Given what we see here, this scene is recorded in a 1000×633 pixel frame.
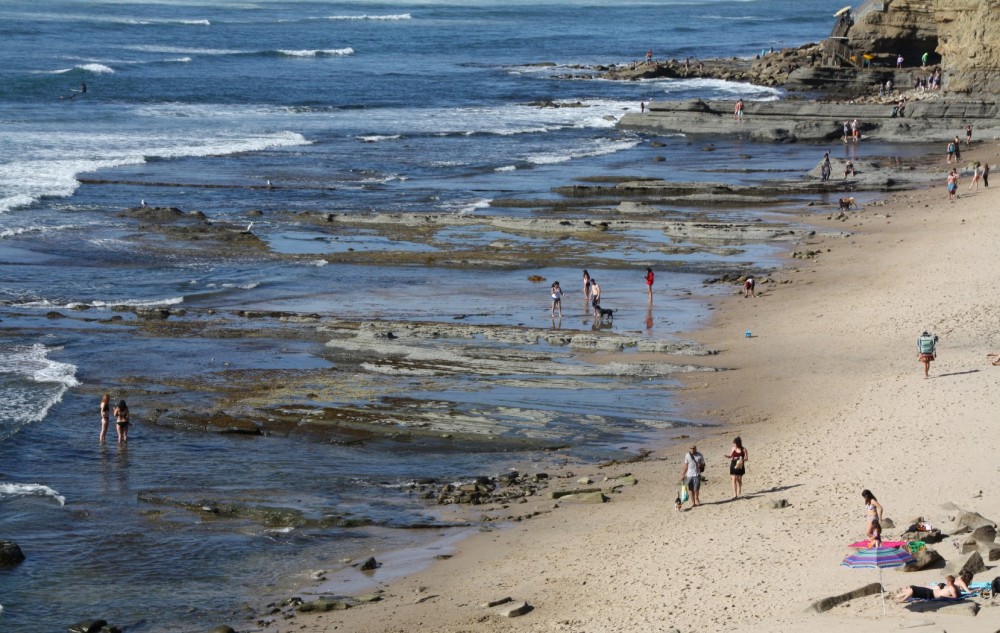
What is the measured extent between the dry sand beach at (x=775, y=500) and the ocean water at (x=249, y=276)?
5.10 feet

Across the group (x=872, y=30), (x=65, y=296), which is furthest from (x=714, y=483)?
(x=872, y=30)

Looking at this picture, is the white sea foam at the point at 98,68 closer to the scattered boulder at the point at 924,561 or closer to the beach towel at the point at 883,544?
the beach towel at the point at 883,544

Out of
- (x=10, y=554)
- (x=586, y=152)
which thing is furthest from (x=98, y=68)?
(x=10, y=554)

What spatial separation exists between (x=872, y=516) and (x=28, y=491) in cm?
1248

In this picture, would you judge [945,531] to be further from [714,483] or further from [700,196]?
[700,196]

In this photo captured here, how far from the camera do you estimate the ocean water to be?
17.9m

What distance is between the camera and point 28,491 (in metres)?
19.5

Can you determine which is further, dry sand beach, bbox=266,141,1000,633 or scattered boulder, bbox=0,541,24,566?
scattered boulder, bbox=0,541,24,566

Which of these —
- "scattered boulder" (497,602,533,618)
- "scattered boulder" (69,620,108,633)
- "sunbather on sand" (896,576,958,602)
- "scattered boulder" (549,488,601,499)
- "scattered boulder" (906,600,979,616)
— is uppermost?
"sunbather on sand" (896,576,958,602)

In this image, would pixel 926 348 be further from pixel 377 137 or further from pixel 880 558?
pixel 377 137

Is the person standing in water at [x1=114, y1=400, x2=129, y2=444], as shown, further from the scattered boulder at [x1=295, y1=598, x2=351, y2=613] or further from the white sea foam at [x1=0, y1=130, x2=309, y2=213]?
the white sea foam at [x1=0, y1=130, x2=309, y2=213]

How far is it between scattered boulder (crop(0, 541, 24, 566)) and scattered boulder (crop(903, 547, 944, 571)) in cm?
1142

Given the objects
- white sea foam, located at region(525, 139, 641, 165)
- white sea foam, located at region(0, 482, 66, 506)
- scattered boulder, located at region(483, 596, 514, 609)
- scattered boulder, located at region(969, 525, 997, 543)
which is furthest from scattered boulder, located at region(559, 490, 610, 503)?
white sea foam, located at region(525, 139, 641, 165)

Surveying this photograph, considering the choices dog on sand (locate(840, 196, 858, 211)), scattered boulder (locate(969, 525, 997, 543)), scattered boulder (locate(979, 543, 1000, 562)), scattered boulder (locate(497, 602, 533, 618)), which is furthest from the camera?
dog on sand (locate(840, 196, 858, 211))
